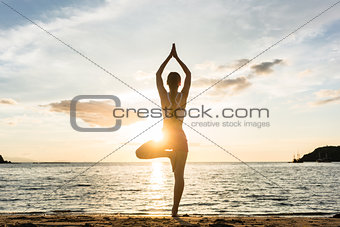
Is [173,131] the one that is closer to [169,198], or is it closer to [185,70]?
[185,70]

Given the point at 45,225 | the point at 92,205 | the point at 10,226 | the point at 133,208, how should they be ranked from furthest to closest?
the point at 92,205, the point at 133,208, the point at 45,225, the point at 10,226

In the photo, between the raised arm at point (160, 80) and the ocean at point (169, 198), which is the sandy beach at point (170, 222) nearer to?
the raised arm at point (160, 80)

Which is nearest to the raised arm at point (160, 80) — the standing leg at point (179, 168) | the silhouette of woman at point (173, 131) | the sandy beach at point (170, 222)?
the silhouette of woman at point (173, 131)

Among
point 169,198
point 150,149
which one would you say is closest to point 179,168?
point 150,149

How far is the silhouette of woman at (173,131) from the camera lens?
5.37 m

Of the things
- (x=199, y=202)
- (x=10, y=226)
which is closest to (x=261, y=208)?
(x=199, y=202)

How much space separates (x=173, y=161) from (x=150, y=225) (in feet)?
3.67

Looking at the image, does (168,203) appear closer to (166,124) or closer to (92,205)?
(92,205)

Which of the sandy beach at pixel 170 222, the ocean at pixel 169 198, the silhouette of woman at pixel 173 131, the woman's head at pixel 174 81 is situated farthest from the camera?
the ocean at pixel 169 198

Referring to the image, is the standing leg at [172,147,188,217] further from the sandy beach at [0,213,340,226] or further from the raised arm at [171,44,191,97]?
the raised arm at [171,44,191,97]

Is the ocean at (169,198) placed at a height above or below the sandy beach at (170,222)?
below

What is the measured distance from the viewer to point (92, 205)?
16750mm

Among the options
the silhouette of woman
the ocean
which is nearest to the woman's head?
the silhouette of woman

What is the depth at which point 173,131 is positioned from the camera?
211 inches
